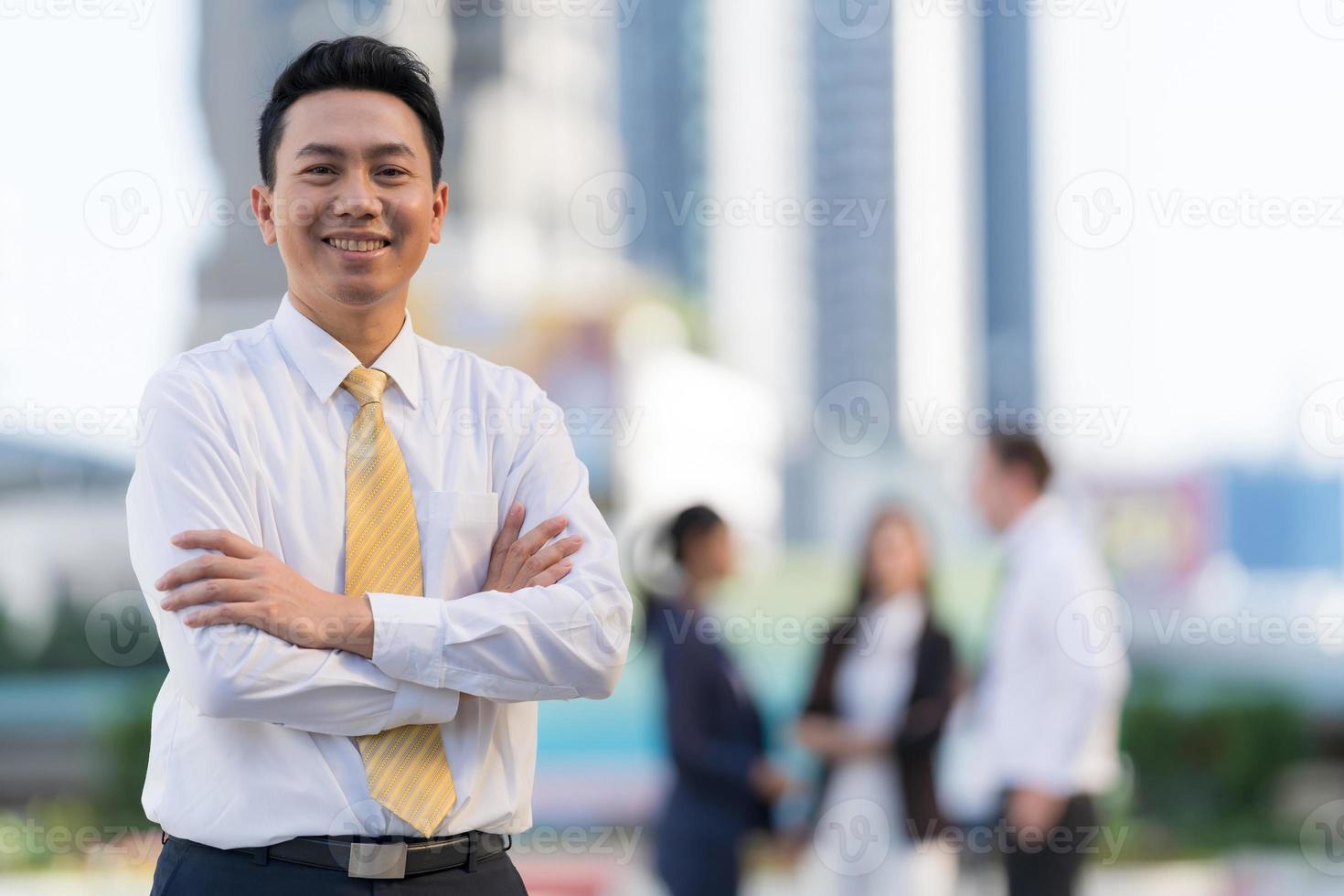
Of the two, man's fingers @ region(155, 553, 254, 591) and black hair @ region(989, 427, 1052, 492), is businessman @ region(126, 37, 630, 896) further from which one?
black hair @ region(989, 427, 1052, 492)

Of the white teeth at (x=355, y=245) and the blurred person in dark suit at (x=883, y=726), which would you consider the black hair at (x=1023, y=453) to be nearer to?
the blurred person in dark suit at (x=883, y=726)

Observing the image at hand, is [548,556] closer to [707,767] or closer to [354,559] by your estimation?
[354,559]

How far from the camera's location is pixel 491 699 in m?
1.48

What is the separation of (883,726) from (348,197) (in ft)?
8.40

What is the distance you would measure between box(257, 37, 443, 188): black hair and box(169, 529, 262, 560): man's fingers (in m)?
0.41

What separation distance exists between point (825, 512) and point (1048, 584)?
51.8 ft

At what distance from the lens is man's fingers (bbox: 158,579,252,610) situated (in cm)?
138

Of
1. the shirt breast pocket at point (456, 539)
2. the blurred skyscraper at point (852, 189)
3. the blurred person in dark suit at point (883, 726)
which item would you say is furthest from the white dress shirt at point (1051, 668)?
the blurred skyscraper at point (852, 189)

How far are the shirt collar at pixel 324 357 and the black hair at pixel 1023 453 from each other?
7.39 feet

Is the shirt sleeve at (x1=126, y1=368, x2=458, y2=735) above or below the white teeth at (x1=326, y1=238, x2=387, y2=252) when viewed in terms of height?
below

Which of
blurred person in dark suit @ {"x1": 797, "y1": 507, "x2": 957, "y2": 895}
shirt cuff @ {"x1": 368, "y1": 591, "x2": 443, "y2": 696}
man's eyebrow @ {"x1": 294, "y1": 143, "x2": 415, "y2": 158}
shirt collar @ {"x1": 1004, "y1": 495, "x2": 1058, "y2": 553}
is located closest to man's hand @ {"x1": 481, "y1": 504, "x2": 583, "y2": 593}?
shirt cuff @ {"x1": 368, "y1": 591, "x2": 443, "y2": 696}

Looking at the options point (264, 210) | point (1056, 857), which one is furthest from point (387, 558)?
point (1056, 857)

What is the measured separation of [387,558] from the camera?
4.83 ft

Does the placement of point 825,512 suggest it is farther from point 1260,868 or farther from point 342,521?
point 342,521
